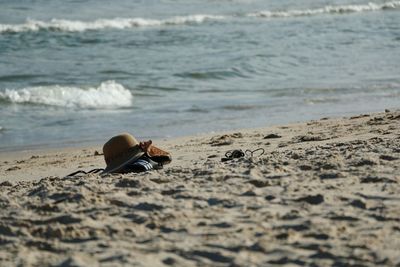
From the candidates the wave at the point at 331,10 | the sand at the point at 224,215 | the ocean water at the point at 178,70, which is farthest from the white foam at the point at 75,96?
the wave at the point at 331,10

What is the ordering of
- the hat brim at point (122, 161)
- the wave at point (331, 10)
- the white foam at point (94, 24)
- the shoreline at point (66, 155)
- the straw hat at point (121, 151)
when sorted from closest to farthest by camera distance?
the hat brim at point (122, 161) < the straw hat at point (121, 151) < the shoreline at point (66, 155) < the white foam at point (94, 24) < the wave at point (331, 10)

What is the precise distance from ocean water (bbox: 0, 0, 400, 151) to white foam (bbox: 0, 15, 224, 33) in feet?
0.14

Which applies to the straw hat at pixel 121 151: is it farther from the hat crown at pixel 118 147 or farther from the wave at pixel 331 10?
the wave at pixel 331 10

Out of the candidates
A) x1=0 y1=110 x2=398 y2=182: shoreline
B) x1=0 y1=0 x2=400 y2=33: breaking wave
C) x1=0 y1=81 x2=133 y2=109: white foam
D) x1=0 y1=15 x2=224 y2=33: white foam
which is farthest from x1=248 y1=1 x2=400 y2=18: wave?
x1=0 y1=110 x2=398 y2=182: shoreline

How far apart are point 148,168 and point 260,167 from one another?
1.11 meters

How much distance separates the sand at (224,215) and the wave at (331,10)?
64.6 ft

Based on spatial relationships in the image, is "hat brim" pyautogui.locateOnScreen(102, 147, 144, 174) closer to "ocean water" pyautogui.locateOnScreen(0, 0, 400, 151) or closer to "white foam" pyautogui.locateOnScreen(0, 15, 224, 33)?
"ocean water" pyautogui.locateOnScreen(0, 0, 400, 151)

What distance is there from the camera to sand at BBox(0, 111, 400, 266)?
4082 mm

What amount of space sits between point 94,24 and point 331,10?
842 cm

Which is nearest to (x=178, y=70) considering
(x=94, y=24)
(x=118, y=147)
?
(x=118, y=147)

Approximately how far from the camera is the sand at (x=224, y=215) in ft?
13.4

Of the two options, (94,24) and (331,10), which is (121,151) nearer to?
(94,24)

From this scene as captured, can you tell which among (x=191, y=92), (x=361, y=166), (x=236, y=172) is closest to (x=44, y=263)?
(x=236, y=172)

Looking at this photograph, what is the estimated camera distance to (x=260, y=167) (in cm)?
582
